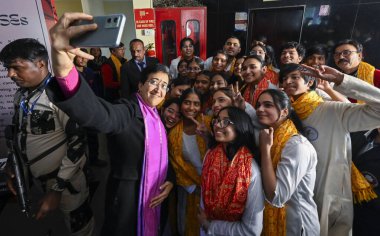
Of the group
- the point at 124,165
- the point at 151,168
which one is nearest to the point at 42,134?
the point at 124,165

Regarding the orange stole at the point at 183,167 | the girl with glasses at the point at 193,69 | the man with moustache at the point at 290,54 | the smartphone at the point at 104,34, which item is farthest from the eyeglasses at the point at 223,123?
the man with moustache at the point at 290,54

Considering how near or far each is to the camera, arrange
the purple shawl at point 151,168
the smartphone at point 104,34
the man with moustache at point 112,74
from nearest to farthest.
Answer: the smartphone at point 104,34 → the purple shawl at point 151,168 → the man with moustache at point 112,74

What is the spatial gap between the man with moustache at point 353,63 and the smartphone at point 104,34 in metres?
2.51

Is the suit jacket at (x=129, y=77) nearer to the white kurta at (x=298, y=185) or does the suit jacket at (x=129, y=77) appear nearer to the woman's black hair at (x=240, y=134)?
the woman's black hair at (x=240, y=134)

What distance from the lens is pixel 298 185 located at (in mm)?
1476

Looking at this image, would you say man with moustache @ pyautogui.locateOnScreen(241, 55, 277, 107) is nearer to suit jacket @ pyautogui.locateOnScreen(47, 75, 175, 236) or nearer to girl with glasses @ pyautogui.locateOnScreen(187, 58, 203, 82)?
girl with glasses @ pyautogui.locateOnScreen(187, 58, 203, 82)

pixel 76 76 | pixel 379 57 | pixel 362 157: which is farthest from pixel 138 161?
pixel 379 57

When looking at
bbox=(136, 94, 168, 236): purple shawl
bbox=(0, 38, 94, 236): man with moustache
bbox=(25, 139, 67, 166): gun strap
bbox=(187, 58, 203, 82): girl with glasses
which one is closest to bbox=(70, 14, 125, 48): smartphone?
bbox=(136, 94, 168, 236): purple shawl

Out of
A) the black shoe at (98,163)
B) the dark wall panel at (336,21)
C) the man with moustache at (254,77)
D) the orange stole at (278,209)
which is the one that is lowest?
the black shoe at (98,163)

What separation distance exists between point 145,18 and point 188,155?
18.2ft

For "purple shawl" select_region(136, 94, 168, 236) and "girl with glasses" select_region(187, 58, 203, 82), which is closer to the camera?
"purple shawl" select_region(136, 94, 168, 236)

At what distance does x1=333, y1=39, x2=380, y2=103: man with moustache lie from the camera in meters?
2.39

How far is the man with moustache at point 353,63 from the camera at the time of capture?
239 cm

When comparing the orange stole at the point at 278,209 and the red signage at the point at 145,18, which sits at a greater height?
the red signage at the point at 145,18
